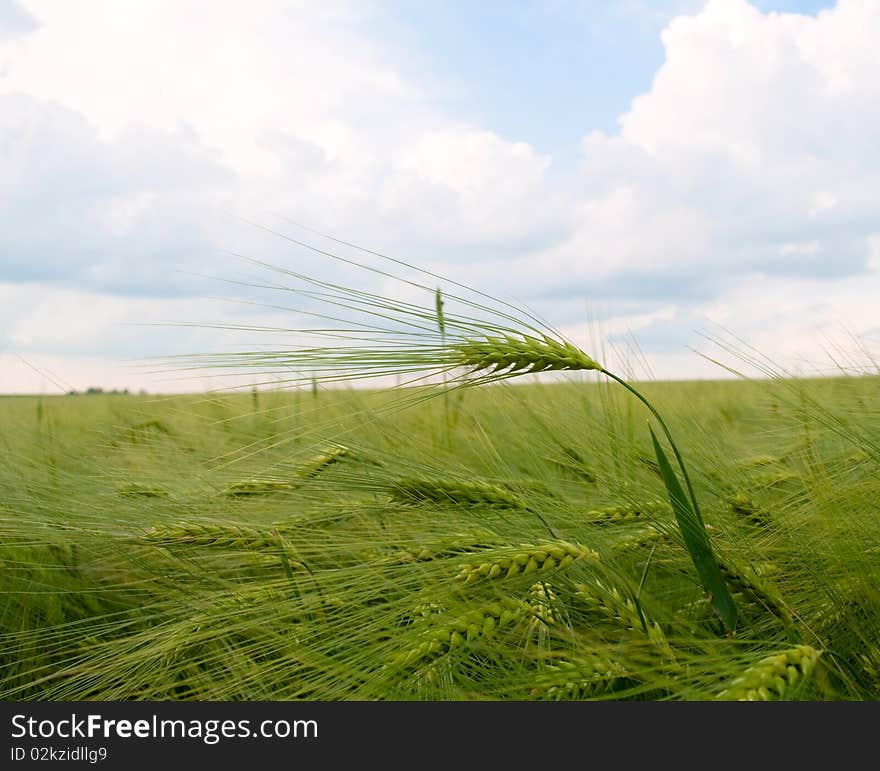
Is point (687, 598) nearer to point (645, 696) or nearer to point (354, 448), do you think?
point (645, 696)

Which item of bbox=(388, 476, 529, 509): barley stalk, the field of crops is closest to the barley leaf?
the field of crops

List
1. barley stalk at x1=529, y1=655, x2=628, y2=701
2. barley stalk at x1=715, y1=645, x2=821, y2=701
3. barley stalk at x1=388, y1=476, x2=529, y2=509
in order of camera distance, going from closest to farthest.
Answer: barley stalk at x1=715, y1=645, x2=821, y2=701 → barley stalk at x1=529, y1=655, x2=628, y2=701 → barley stalk at x1=388, y1=476, x2=529, y2=509

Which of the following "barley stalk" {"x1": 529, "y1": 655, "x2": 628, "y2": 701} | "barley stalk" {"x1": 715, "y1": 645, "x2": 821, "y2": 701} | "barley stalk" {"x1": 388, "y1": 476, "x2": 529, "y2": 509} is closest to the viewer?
"barley stalk" {"x1": 715, "y1": 645, "x2": 821, "y2": 701}

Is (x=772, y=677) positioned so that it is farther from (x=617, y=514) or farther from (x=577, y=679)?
(x=617, y=514)

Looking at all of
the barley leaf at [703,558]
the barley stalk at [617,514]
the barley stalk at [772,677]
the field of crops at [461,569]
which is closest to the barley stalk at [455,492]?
the field of crops at [461,569]

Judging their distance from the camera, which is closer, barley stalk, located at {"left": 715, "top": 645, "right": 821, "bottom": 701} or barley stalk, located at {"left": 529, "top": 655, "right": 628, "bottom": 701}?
barley stalk, located at {"left": 715, "top": 645, "right": 821, "bottom": 701}

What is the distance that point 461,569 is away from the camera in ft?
3.58

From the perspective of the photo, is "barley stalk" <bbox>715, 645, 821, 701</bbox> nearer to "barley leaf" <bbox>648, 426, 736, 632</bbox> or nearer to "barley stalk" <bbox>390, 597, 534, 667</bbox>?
"barley leaf" <bbox>648, 426, 736, 632</bbox>

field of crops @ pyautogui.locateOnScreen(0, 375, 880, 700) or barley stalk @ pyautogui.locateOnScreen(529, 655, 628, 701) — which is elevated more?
field of crops @ pyautogui.locateOnScreen(0, 375, 880, 700)

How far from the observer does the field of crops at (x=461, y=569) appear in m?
1.04

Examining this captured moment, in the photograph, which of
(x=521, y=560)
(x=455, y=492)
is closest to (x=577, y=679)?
(x=521, y=560)

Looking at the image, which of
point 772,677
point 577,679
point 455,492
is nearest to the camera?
point 772,677

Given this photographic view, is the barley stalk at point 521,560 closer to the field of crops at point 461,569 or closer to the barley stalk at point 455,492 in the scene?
the field of crops at point 461,569

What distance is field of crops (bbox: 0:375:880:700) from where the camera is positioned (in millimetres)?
1044
